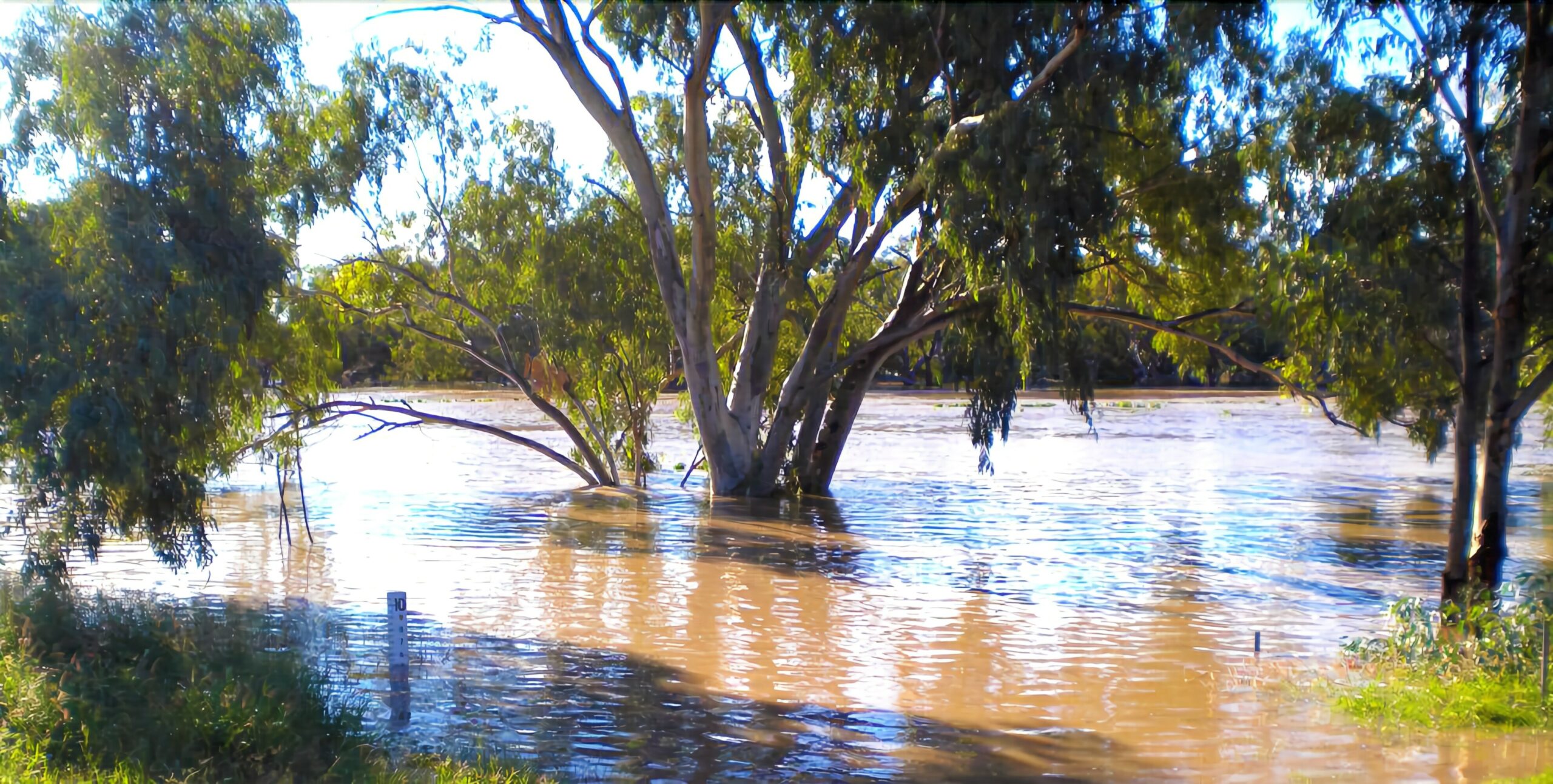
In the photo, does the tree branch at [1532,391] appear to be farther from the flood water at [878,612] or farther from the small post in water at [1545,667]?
Answer: the flood water at [878,612]

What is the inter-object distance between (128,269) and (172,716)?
3.40 meters

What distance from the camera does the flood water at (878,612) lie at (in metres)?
6.53

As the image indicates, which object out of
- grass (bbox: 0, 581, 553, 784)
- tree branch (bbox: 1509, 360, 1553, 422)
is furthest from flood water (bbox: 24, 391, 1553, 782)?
tree branch (bbox: 1509, 360, 1553, 422)

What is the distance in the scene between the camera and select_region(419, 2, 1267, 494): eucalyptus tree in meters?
11.5

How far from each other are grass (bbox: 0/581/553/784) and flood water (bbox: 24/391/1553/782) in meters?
0.61

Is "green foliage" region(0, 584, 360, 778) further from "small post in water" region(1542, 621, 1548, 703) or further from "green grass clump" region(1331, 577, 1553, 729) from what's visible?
"small post in water" region(1542, 621, 1548, 703)

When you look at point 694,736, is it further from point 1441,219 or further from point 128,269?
point 1441,219

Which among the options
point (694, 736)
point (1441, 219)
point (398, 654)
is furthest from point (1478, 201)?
point (398, 654)

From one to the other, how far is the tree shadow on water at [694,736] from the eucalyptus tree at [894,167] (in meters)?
5.27

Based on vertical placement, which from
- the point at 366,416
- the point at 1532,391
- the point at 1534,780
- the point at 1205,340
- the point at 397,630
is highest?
the point at 1205,340

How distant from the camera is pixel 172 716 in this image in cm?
554

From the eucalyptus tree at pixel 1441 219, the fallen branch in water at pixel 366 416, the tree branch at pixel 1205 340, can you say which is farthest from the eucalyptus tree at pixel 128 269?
the tree branch at pixel 1205 340

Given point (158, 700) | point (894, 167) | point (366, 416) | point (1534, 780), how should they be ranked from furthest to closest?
point (366, 416), point (894, 167), point (158, 700), point (1534, 780)

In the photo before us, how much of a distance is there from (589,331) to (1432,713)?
43.5ft
